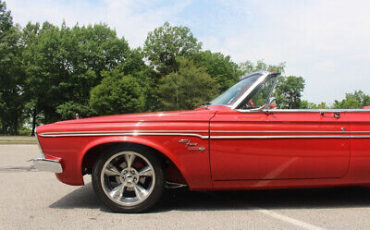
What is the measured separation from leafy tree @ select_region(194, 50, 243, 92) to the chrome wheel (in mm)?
39918

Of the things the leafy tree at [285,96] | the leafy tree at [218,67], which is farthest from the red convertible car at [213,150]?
the leafy tree at [218,67]

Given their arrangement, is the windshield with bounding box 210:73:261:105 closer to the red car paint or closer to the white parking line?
the red car paint

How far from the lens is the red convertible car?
123 inches

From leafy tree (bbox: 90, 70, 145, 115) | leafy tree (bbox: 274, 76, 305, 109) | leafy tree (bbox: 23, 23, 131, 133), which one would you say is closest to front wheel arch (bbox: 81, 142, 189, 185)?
leafy tree (bbox: 274, 76, 305, 109)

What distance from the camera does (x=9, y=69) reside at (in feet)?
119

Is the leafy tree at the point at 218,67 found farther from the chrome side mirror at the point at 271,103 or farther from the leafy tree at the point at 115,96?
the chrome side mirror at the point at 271,103

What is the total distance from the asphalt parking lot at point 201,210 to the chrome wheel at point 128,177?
0.19m

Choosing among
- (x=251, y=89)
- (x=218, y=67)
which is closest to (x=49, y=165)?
(x=251, y=89)

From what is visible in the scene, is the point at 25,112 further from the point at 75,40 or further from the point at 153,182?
the point at 153,182

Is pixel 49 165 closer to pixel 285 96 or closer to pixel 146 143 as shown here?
pixel 146 143

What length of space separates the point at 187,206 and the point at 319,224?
1.40m

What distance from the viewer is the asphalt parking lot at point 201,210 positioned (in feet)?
9.25

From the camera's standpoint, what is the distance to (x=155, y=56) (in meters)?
44.5

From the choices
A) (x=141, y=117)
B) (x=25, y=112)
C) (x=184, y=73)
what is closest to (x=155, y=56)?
(x=184, y=73)
